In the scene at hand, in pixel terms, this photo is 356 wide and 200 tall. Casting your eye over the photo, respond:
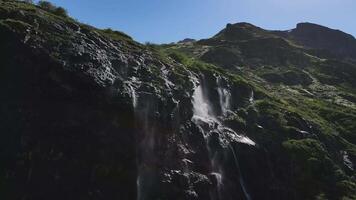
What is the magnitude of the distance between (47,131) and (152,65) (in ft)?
56.2

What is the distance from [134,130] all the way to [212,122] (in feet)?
36.9

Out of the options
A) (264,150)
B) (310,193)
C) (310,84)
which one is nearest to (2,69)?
(264,150)

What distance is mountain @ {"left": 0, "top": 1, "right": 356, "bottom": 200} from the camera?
107 ft

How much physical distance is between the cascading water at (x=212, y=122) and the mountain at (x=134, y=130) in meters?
0.15

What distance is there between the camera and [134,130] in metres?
37.3

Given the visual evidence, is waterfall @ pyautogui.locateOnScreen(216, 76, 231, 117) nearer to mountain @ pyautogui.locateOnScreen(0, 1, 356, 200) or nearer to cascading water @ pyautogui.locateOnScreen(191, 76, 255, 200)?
cascading water @ pyautogui.locateOnScreen(191, 76, 255, 200)

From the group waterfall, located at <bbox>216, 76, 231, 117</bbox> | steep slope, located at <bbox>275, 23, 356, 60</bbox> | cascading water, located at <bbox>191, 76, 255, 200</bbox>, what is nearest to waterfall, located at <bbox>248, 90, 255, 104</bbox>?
waterfall, located at <bbox>216, 76, 231, 117</bbox>

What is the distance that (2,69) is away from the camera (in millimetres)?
35156

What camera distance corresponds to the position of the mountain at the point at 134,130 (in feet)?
107

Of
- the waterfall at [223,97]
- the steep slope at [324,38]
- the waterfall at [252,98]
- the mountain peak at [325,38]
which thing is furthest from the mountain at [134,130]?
the mountain peak at [325,38]

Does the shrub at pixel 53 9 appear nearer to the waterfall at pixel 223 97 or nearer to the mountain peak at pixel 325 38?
the waterfall at pixel 223 97

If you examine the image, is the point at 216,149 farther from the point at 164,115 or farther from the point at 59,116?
the point at 59,116

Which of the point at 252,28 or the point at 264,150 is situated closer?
the point at 264,150

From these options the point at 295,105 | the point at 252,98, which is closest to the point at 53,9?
the point at 252,98
